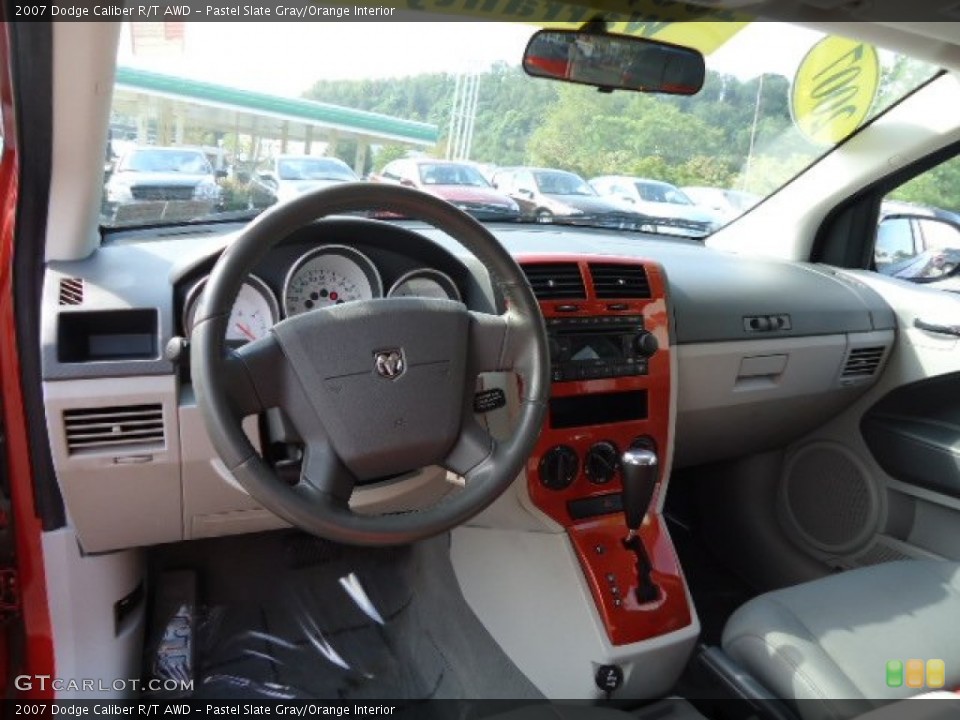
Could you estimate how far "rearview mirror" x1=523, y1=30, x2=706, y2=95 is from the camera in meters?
1.82

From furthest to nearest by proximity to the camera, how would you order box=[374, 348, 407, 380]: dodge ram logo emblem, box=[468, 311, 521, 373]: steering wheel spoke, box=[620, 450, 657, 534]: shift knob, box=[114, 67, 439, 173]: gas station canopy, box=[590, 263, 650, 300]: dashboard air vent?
box=[590, 263, 650, 300]: dashboard air vent < box=[620, 450, 657, 534]: shift knob < box=[114, 67, 439, 173]: gas station canopy < box=[468, 311, 521, 373]: steering wheel spoke < box=[374, 348, 407, 380]: dodge ram logo emblem

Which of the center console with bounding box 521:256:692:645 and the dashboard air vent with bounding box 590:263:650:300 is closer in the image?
the center console with bounding box 521:256:692:645

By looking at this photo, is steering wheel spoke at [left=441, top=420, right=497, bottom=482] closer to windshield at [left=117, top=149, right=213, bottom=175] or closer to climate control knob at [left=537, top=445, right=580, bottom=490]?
climate control knob at [left=537, top=445, right=580, bottom=490]

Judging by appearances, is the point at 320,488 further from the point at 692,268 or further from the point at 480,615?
the point at 692,268

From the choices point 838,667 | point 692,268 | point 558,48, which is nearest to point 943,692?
point 838,667

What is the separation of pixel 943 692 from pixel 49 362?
194cm

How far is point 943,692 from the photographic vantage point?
1.47 meters

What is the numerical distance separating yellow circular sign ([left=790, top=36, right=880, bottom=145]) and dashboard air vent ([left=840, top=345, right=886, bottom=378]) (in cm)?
82

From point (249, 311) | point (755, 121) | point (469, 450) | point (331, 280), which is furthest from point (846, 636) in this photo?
point (755, 121)

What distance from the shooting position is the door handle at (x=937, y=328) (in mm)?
2561

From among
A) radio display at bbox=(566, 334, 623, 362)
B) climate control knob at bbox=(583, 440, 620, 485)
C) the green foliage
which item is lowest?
climate control knob at bbox=(583, 440, 620, 485)

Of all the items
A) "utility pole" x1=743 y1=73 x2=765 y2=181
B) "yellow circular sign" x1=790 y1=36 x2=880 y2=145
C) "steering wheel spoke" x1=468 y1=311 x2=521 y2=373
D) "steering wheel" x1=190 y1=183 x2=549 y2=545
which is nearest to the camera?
"steering wheel" x1=190 y1=183 x2=549 y2=545

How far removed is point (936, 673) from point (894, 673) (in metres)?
0.10

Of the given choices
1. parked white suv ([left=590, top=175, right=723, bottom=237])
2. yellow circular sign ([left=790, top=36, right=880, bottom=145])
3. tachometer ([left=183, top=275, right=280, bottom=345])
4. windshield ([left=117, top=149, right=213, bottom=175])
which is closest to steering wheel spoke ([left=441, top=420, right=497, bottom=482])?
tachometer ([left=183, top=275, right=280, bottom=345])
